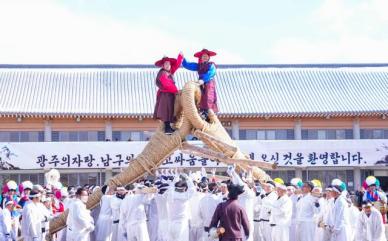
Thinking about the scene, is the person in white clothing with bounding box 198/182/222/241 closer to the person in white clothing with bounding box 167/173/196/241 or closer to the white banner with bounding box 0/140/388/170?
the person in white clothing with bounding box 167/173/196/241

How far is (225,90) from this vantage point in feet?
112

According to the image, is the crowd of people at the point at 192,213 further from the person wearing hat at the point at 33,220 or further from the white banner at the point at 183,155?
the white banner at the point at 183,155

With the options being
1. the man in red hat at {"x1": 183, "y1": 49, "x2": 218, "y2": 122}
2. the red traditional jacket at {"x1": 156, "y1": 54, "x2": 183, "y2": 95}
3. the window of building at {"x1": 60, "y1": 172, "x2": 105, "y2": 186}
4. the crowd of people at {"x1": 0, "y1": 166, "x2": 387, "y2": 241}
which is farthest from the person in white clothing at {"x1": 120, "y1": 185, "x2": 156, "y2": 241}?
the window of building at {"x1": 60, "y1": 172, "x2": 105, "y2": 186}

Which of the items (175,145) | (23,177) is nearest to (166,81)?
(175,145)

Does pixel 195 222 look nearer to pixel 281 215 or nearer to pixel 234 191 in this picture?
pixel 281 215

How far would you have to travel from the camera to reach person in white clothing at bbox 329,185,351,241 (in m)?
14.0

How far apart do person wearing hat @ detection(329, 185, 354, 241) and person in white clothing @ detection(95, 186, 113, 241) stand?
4.56 meters

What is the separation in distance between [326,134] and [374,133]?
201 centimetres

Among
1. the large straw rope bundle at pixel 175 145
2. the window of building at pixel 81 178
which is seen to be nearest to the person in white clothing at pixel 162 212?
the large straw rope bundle at pixel 175 145

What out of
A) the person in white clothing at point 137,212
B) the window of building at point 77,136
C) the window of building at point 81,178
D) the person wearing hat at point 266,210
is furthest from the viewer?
the window of building at point 77,136

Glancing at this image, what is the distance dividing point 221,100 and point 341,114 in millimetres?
5144

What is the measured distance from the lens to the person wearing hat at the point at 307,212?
15.2 m

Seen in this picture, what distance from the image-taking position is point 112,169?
95.0ft

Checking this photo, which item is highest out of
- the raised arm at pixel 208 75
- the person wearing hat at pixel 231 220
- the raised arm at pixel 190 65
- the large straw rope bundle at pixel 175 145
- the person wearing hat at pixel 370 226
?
the raised arm at pixel 190 65
